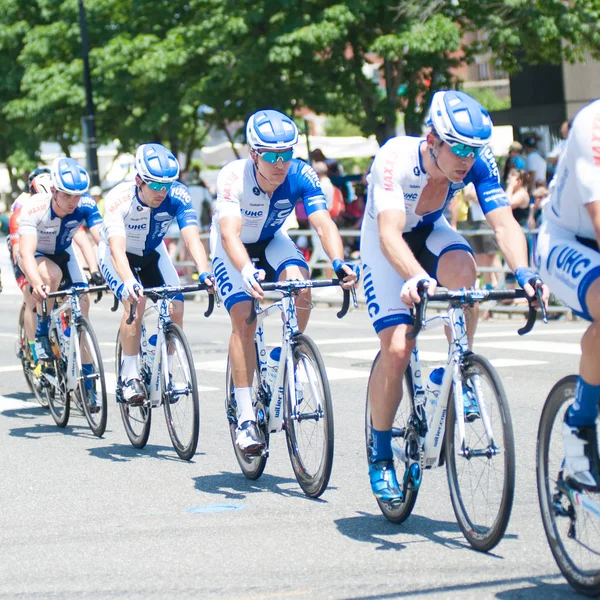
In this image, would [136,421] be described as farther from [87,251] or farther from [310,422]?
[310,422]

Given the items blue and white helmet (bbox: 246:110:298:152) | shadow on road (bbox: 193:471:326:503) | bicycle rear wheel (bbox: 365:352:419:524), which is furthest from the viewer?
shadow on road (bbox: 193:471:326:503)

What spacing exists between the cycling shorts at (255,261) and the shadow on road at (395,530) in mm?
1625

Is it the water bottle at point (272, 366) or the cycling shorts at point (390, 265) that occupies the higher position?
the cycling shorts at point (390, 265)

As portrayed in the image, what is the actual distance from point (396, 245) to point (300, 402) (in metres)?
1.62

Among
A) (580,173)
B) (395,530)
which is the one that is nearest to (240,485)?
(395,530)

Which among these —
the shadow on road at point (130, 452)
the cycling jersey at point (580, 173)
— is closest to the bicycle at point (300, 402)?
the shadow on road at point (130, 452)

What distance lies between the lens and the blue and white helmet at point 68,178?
986 centimetres

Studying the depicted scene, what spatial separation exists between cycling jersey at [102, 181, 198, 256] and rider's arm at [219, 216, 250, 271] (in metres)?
1.71

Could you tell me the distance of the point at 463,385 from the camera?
5641 mm

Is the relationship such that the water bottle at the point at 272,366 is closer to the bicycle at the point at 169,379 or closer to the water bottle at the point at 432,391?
the bicycle at the point at 169,379

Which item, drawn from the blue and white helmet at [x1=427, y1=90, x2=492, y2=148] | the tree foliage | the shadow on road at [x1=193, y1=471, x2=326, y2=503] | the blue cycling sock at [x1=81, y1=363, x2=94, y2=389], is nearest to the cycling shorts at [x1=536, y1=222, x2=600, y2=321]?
the blue and white helmet at [x1=427, y1=90, x2=492, y2=148]

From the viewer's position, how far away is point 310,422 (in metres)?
7.04

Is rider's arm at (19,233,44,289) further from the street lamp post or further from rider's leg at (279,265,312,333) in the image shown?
the street lamp post

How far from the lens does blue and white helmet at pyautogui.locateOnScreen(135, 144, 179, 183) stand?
8.52 metres
